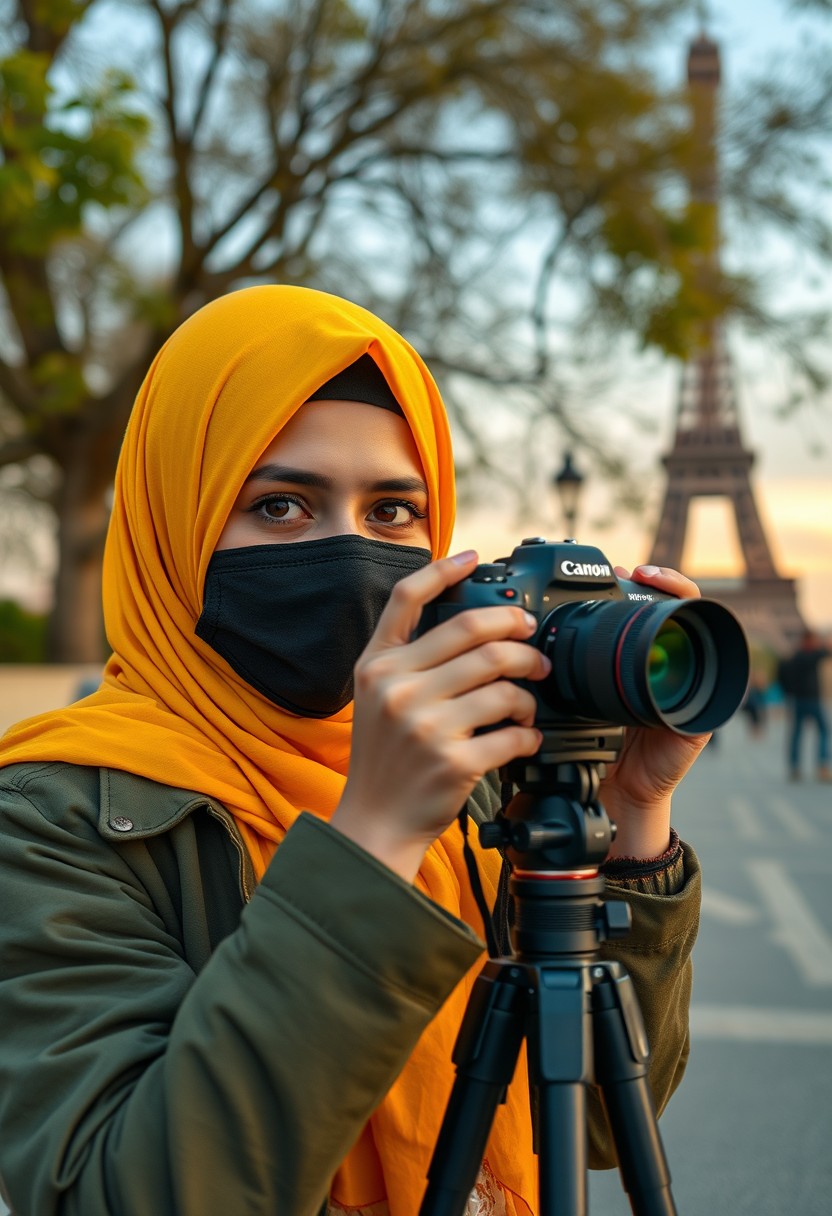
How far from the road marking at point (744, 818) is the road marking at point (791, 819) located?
0.22 metres

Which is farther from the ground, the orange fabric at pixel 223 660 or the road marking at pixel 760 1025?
the orange fabric at pixel 223 660

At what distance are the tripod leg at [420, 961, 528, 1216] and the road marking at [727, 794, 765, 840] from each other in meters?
9.51

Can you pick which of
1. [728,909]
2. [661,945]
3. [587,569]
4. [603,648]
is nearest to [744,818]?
[728,909]

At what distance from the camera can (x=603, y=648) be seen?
3.93ft

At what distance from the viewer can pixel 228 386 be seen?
1.64m

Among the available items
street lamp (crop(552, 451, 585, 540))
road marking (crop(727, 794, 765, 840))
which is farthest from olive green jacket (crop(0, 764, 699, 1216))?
street lamp (crop(552, 451, 585, 540))

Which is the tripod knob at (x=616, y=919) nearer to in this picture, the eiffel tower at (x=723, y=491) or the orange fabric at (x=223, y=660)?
the orange fabric at (x=223, y=660)

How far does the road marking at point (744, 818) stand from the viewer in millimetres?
10539

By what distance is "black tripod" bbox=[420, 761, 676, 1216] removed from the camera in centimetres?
118

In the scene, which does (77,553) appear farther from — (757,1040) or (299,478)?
(299,478)

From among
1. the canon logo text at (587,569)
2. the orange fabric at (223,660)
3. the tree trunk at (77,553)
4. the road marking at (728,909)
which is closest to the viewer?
the canon logo text at (587,569)

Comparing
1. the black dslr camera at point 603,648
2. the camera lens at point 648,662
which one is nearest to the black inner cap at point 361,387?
the black dslr camera at point 603,648

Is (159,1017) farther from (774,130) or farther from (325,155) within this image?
(774,130)

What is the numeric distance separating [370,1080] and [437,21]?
13.9 meters
